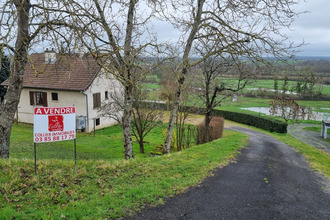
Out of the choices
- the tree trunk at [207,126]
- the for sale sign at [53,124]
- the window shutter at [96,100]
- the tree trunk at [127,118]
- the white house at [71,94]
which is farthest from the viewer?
the window shutter at [96,100]

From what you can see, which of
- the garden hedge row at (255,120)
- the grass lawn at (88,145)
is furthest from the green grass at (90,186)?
the garden hedge row at (255,120)

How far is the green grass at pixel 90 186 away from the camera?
15.0 ft

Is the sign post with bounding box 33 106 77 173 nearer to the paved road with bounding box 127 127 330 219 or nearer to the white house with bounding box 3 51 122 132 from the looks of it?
the paved road with bounding box 127 127 330 219

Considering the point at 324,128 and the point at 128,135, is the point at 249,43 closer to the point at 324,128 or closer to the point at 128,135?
the point at 128,135

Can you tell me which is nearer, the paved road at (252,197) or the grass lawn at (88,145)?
the paved road at (252,197)

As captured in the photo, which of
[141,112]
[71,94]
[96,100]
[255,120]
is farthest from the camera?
[255,120]

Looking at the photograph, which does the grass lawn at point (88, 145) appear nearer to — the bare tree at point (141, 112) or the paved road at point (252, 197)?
the bare tree at point (141, 112)

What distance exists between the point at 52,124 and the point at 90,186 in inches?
66.5

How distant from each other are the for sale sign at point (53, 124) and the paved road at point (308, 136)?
23.4 m

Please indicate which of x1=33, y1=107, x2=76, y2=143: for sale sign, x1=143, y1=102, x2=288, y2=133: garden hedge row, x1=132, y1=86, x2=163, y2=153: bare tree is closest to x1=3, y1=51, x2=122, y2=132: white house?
x1=132, y1=86, x2=163, y2=153: bare tree

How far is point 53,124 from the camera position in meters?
5.99

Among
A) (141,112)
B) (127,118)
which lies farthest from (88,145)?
(127,118)

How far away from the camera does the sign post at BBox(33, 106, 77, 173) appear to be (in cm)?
579

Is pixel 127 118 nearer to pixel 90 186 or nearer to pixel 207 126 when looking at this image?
pixel 90 186
